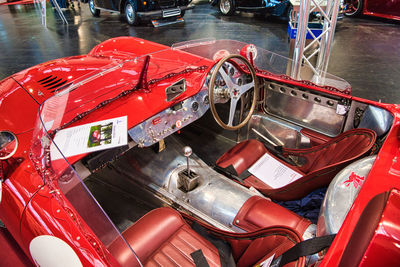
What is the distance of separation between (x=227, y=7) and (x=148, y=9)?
274cm

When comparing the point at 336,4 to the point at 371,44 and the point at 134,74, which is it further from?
the point at 371,44

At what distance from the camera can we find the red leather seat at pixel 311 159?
2.06 meters

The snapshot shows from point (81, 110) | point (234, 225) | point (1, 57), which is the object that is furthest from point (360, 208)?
point (1, 57)

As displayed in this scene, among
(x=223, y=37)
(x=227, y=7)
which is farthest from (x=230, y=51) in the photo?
(x=227, y=7)

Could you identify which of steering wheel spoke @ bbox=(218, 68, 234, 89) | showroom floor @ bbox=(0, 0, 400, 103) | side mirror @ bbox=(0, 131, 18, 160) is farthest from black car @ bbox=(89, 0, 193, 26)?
side mirror @ bbox=(0, 131, 18, 160)

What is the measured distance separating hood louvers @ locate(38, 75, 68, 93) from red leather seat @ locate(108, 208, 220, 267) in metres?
1.59

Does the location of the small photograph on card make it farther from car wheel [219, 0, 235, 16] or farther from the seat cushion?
car wheel [219, 0, 235, 16]

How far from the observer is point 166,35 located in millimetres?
7605

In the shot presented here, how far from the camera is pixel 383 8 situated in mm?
8211

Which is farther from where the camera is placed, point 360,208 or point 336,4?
point 336,4

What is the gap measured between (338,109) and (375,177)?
1136mm

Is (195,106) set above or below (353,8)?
below

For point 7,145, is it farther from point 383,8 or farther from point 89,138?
point 383,8

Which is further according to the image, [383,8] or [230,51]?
[383,8]
